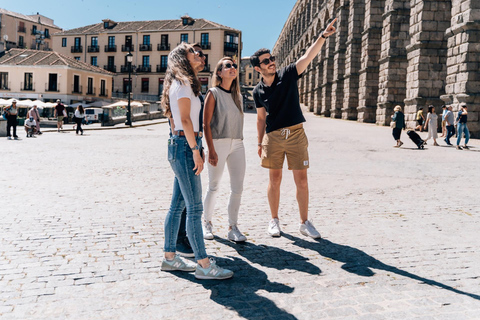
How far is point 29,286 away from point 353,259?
2.54 meters

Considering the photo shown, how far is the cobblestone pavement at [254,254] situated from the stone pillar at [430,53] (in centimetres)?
1261

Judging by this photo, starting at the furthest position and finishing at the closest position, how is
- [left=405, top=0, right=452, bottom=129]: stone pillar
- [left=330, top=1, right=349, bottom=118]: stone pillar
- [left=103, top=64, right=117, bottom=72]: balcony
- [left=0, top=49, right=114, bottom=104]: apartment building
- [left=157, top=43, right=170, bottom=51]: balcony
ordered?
1. [left=103, top=64, right=117, bottom=72]: balcony
2. [left=157, top=43, right=170, bottom=51]: balcony
3. [left=0, top=49, right=114, bottom=104]: apartment building
4. [left=330, top=1, right=349, bottom=118]: stone pillar
5. [left=405, top=0, right=452, bottom=129]: stone pillar

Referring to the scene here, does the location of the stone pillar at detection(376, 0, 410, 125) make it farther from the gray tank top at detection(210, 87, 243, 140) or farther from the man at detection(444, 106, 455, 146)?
the gray tank top at detection(210, 87, 243, 140)

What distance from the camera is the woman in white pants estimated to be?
4.05 meters

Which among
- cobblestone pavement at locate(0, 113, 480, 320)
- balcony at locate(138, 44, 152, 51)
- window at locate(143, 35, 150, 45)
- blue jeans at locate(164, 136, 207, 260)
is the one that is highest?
window at locate(143, 35, 150, 45)

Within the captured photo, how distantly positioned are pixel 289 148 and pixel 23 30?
75.3 meters

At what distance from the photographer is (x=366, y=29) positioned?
86.6 feet

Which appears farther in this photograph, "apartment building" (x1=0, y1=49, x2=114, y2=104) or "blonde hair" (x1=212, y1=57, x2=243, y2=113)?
"apartment building" (x1=0, y1=49, x2=114, y2=104)

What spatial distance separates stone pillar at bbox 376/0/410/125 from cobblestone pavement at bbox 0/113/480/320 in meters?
16.1

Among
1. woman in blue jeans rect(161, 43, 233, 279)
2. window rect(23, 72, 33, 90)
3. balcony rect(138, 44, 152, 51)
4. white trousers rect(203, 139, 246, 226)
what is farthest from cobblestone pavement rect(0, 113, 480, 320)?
balcony rect(138, 44, 152, 51)

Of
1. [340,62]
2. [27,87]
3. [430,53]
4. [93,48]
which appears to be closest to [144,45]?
[93,48]

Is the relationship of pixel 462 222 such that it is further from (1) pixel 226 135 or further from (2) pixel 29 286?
(2) pixel 29 286

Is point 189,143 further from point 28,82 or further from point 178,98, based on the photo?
point 28,82

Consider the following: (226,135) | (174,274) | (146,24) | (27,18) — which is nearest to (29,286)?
(174,274)
